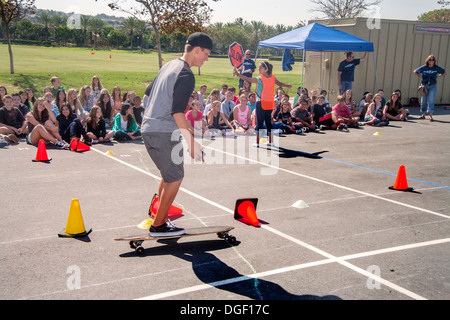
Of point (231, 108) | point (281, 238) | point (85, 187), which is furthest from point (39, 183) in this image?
point (231, 108)

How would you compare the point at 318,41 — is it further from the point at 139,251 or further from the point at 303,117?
the point at 139,251

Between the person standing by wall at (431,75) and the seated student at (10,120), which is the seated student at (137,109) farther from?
the person standing by wall at (431,75)

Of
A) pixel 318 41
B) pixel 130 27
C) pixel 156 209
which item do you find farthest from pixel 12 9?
pixel 130 27

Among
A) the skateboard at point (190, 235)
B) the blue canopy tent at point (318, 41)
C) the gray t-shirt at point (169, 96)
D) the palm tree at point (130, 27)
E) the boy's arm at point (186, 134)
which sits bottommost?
the skateboard at point (190, 235)

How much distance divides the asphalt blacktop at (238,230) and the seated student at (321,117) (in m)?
4.83

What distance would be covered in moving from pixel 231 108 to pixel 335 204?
9199 millimetres

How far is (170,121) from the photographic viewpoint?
4.81 metres

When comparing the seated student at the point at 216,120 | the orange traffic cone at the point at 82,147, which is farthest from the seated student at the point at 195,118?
the orange traffic cone at the point at 82,147

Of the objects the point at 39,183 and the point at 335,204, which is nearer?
the point at 335,204

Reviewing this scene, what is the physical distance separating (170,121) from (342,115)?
1173 cm

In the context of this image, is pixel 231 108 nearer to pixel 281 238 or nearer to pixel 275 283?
pixel 281 238

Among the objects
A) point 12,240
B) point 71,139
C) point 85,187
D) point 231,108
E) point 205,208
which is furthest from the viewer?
point 231,108

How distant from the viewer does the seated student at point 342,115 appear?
15017 mm

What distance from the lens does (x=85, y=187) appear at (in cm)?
759
